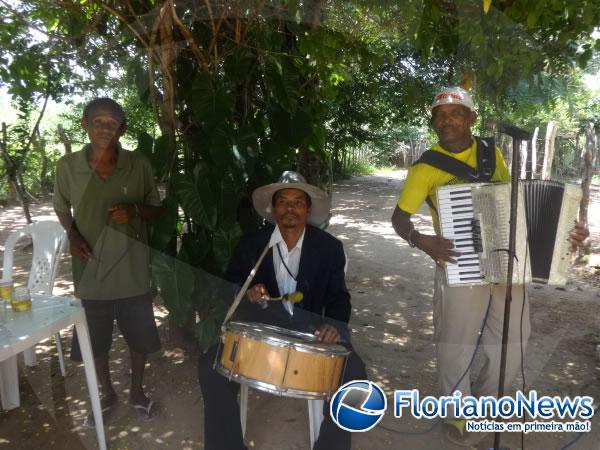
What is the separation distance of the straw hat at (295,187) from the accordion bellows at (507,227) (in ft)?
2.06

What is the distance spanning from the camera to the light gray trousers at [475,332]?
2.57m

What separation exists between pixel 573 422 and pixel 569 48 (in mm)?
2277

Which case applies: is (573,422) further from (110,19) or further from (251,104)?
(110,19)

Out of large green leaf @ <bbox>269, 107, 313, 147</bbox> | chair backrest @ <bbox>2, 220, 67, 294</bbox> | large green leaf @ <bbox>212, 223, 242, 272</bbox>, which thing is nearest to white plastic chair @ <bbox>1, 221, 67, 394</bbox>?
chair backrest @ <bbox>2, 220, 67, 294</bbox>

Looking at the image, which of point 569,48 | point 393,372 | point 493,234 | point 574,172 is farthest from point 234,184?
point 574,172

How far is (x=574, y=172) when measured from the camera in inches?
406

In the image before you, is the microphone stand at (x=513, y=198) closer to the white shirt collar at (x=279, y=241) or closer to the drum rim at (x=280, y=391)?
the drum rim at (x=280, y=391)

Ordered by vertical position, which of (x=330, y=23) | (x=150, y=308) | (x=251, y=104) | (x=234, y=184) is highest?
(x=330, y=23)

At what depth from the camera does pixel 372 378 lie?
3387 mm

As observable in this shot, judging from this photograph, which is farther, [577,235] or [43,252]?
[43,252]

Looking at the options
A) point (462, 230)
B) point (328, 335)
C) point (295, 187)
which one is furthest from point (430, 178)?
point (328, 335)

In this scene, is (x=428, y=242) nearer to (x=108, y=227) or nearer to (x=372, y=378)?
(x=372, y=378)

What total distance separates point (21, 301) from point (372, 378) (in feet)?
7.30

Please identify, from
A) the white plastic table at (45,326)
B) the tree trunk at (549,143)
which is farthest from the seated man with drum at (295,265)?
the tree trunk at (549,143)
